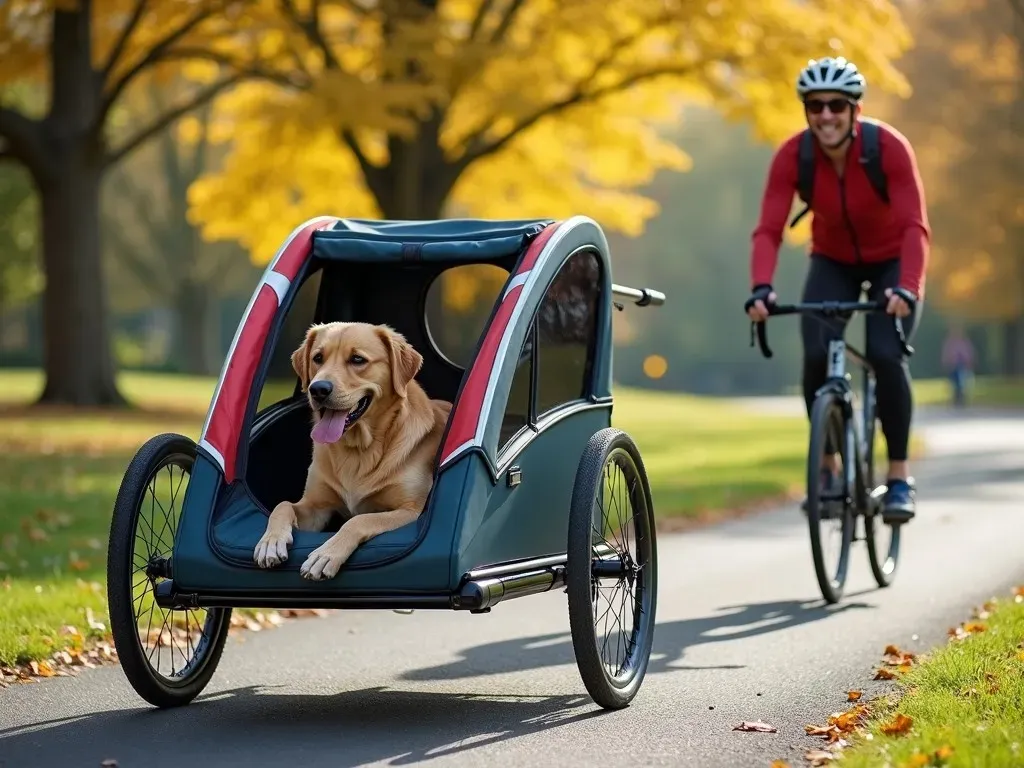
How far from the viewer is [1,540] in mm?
9852

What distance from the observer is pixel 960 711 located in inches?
196

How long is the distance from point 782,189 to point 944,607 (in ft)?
7.06

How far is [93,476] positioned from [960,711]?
10.1 meters

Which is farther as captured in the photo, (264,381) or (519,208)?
(519,208)

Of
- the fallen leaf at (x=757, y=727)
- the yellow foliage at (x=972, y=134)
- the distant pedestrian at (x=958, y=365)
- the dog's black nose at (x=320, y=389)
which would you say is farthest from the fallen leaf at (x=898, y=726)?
the yellow foliage at (x=972, y=134)

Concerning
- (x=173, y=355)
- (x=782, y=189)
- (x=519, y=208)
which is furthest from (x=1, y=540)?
(x=173, y=355)

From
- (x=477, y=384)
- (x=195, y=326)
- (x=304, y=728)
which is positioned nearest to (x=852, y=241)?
(x=477, y=384)

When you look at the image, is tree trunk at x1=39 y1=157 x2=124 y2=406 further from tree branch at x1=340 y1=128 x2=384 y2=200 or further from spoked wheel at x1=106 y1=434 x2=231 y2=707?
spoked wheel at x1=106 y1=434 x2=231 y2=707

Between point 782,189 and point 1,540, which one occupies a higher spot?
point 782,189

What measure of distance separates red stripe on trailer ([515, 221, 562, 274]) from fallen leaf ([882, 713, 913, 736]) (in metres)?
1.94

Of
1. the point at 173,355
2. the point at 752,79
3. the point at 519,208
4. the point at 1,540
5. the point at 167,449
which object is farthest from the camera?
the point at 173,355

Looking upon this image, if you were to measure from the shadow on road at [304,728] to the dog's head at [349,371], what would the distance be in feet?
3.07

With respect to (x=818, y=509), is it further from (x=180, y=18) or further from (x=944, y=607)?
(x=180, y=18)

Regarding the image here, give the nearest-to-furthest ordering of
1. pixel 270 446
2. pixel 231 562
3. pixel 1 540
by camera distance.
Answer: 1. pixel 231 562
2. pixel 270 446
3. pixel 1 540
